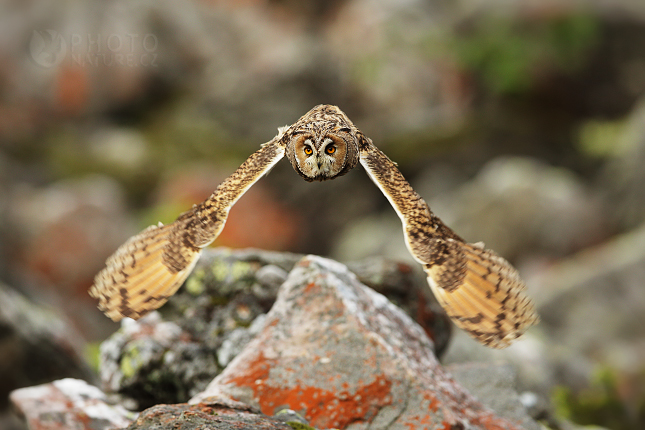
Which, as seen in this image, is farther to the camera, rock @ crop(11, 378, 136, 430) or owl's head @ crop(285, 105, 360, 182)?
rock @ crop(11, 378, 136, 430)

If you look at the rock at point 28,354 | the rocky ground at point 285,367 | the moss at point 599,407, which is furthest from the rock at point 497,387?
the rock at point 28,354

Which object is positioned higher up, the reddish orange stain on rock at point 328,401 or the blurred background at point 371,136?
the blurred background at point 371,136

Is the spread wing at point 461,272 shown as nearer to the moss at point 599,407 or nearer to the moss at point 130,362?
the moss at point 130,362

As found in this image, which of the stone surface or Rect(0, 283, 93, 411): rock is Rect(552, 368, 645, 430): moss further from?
Rect(0, 283, 93, 411): rock

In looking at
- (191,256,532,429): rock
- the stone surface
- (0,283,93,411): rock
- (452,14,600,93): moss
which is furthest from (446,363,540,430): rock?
(452,14,600,93): moss

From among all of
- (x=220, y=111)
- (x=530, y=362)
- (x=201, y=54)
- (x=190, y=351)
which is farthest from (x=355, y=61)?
(x=190, y=351)

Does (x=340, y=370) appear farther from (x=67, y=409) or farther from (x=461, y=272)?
(x=67, y=409)

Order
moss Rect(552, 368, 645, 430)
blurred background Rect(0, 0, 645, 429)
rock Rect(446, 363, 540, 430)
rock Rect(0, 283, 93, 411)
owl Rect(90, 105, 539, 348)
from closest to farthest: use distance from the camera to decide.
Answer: owl Rect(90, 105, 539, 348), rock Rect(446, 363, 540, 430), rock Rect(0, 283, 93, 411), moss Rect(552, 368, 645, 430), blurred background Rect(0, 0, 645, 429)
